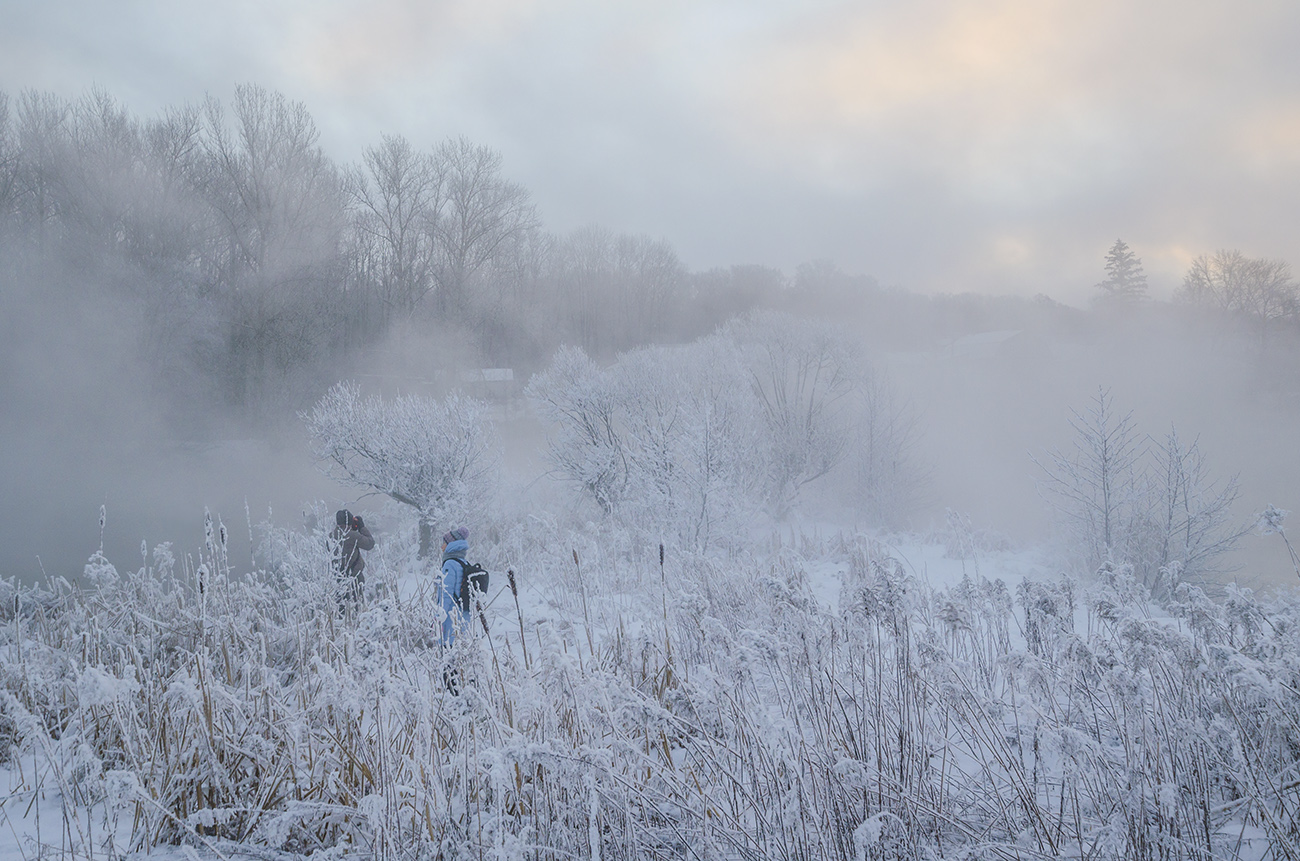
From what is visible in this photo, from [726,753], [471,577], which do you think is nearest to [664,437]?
[471,577]

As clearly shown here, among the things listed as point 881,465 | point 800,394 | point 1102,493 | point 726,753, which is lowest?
point 881,465

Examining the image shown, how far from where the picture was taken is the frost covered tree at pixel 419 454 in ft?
54.2

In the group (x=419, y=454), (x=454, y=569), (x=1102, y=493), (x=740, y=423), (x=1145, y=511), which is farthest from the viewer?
(x=740, y=423)

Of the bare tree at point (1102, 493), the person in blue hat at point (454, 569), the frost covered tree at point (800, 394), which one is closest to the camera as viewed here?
the person in blue hat at point (454, 569)

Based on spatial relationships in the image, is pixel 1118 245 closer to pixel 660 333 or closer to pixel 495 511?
pixel 660 333

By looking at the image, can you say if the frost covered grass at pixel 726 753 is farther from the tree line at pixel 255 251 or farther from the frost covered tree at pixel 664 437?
the tree line at pixel 255 251

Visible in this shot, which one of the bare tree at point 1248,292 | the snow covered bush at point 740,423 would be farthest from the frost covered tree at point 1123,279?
the snow covered bush at point 740,423

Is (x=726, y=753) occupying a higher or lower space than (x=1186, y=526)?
higher

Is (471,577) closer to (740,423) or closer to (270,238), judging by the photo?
(740,423)

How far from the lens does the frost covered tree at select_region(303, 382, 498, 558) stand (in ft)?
54.2

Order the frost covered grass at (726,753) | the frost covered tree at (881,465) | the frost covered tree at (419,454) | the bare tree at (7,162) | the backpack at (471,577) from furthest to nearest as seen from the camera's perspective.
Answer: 1. the bare tree at (7,162)
2. the frost covered tree at (881,465)
3. the frost covered tree at (419,454)
4. the backpack at (471,577)
5. the frost covered grass at (726,753)

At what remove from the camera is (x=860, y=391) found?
2606 centimetres

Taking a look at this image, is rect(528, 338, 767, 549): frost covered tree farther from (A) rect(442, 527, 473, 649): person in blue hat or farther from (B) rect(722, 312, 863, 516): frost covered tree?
(A) rect(442, 527, 473, 649): person in blue hat

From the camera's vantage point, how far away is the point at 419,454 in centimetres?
1658
